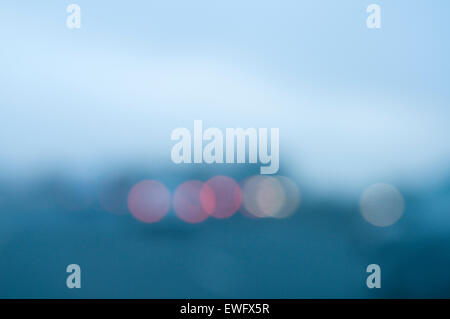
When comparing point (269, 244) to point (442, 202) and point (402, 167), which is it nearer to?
point (402, 167)

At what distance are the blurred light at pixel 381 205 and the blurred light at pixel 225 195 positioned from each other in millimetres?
576

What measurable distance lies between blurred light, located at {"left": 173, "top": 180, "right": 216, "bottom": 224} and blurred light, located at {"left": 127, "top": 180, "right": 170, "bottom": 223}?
56mm

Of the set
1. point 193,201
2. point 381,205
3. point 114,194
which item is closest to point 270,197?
point 193,201

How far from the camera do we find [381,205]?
1.69 metres

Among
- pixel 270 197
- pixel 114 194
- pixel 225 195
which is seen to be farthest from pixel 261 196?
pixel 114 194

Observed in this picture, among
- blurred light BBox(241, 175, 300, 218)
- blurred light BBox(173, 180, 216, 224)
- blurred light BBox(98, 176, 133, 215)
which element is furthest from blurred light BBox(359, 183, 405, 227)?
blurred light BBox(98, 176, 133, 215)

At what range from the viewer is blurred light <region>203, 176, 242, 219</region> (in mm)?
1683

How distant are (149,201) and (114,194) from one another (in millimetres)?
164

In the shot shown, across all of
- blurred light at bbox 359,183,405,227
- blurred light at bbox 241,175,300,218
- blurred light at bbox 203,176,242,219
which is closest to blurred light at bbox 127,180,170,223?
blurred light at bbox 203,176,242,219

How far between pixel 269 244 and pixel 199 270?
1.14 feet

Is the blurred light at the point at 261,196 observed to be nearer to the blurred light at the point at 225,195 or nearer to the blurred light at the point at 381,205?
the blurred light at the point at 225,195

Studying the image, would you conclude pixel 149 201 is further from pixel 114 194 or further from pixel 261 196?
pixel 261 196

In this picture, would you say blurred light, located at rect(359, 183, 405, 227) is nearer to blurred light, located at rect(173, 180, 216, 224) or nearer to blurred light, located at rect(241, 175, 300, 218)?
blurred light, located at rect(241, 175, 300, 218)

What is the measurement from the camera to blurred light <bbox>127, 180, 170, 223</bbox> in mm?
1681
